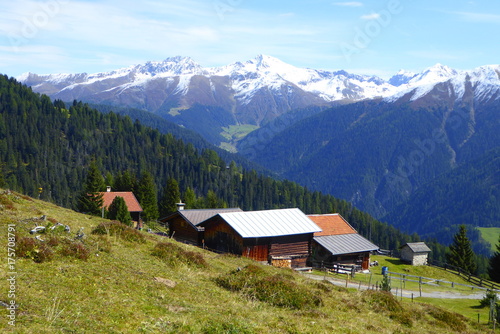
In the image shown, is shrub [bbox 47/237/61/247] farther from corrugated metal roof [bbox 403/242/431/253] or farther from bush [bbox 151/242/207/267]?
corrugated metal roof [bbox 403/242/431/253]

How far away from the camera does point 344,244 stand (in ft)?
213

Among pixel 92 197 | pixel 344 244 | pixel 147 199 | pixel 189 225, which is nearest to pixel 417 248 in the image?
pixel 344 244

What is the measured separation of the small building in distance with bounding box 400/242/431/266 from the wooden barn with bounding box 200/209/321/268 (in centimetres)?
3621

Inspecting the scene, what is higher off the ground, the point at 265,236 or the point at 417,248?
the point at 265,236

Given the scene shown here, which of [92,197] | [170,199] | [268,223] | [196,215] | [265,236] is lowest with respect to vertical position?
[265,236]

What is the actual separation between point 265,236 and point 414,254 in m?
44.2

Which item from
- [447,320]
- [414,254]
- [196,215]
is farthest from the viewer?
[414,254]

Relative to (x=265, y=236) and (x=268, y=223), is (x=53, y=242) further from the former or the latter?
(x=268, y=223)

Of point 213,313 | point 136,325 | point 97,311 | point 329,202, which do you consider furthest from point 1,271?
point 329,202

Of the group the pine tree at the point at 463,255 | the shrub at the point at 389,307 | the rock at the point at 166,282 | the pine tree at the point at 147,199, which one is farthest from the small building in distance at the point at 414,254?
the rock at the point at 166,282

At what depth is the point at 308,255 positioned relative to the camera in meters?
56.3

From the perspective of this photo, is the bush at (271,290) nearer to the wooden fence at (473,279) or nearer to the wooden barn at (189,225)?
the wooden barn at (189,225)

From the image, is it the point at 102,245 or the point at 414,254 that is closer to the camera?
the point at 102,245

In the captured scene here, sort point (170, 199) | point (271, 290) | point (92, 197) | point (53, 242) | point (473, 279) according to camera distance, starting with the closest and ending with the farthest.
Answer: point (53, 242)
point (271, 290)
point (473, 279)
point (92, 197)
point (170, 199)
